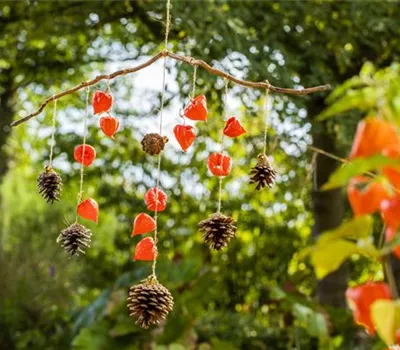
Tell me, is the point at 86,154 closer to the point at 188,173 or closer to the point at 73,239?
the point at 73,239

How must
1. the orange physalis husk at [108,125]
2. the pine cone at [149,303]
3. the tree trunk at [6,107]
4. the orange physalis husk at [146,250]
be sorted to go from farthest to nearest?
the tree trunk at [6,107] < the orange physalis husk at [108,125] < the orange physalis husk at [146,250] < the pine cone at [149,303]

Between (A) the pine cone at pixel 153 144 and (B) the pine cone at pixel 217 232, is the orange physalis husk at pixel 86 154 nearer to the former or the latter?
(A) the pine cone at pixel 153 144

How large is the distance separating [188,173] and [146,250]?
467cm

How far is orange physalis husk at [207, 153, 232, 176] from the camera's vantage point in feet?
5.70

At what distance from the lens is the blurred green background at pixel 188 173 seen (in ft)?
14.8

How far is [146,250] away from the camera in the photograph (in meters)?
1.62

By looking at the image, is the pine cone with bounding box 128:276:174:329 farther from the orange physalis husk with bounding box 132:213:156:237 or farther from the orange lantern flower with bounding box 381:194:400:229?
the orange lantern flower with bounding box 381:194:400:229

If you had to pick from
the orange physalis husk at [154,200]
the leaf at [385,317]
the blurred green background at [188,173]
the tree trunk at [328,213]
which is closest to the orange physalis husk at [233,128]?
the orange physalis husk at [154,200]

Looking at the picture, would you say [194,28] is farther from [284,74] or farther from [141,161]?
[141,161]

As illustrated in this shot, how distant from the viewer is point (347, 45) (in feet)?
17.1

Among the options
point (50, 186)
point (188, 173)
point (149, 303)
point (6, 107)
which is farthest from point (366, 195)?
point (188, 173)

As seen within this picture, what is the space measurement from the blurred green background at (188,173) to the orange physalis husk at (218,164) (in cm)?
170

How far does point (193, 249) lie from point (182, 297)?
1.91m

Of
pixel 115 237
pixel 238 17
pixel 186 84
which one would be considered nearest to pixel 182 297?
pixel 186 84
